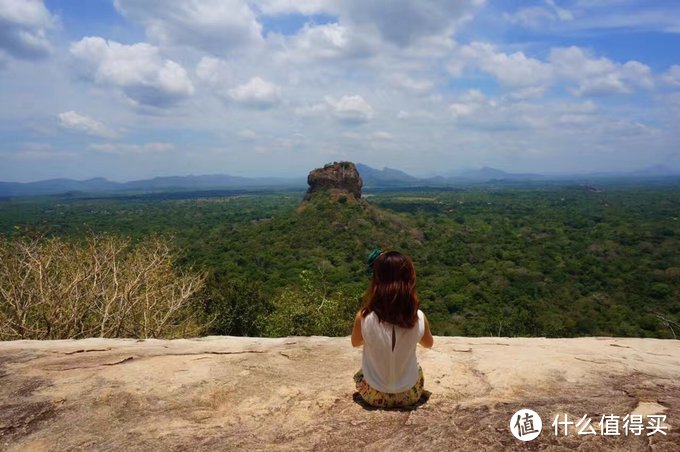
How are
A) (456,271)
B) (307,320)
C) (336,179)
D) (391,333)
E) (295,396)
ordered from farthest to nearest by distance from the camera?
(336,179), (456,271), (307,320), (295,396), (391,333)

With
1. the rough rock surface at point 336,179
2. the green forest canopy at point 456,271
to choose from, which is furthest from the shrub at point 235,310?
the rough rock surface at point 336,179

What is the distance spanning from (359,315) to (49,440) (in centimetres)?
339

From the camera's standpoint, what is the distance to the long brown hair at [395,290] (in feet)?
13.5

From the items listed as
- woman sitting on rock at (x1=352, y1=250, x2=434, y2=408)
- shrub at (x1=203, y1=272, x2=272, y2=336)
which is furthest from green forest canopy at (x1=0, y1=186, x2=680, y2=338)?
woman sitting on rock at (x1=352, y1=250, x2=434, y2=408)

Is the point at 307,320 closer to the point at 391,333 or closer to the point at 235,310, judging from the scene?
the point at 235,310

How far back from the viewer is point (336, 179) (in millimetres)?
72188

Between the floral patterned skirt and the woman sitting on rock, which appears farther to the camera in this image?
the floral patterned skirt

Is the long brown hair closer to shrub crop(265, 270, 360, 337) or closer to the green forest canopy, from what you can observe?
the green forest canopy

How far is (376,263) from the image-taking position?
165 inches

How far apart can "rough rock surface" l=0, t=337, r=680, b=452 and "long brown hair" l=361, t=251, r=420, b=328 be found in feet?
3.94

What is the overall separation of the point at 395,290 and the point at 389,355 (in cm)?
77

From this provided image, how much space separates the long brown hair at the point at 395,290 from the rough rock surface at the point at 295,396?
47.3 inches

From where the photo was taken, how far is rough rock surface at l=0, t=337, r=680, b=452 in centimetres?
425

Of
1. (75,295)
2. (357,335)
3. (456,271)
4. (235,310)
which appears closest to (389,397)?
(357,335)
